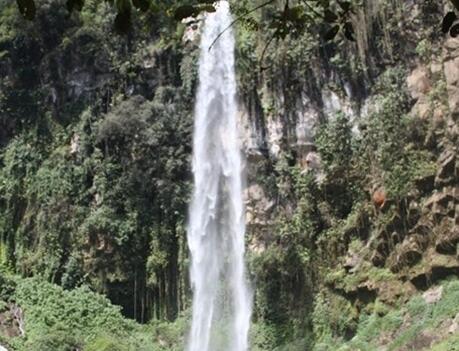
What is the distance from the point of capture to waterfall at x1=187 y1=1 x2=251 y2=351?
63.5 ft

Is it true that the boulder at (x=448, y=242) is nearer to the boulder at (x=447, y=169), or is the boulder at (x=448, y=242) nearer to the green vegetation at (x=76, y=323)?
the boulder at (x=447, y=169)

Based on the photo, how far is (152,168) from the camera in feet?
70.2

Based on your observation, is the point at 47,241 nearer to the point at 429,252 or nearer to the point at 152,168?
the point at 152,168

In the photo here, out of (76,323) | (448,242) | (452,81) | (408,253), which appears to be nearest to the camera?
(448,242)

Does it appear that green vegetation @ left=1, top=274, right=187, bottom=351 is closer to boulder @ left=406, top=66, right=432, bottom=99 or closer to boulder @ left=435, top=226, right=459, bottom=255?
boulder @ left=435, top=226, right=459, bottom=255

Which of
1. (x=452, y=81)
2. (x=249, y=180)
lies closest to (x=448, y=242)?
(x=452, y=81)

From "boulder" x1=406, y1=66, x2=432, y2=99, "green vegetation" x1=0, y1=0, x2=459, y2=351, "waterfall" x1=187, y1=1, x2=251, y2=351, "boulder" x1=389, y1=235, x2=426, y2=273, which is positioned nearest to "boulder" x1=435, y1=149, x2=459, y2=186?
"green vegetation" x1=0, y1=0, x2=459, y2=351

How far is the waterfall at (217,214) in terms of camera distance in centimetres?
1934

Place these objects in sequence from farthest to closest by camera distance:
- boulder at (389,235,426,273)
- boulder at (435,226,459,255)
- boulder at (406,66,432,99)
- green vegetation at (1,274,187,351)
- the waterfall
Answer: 1. the waterfall
2. green vegetation at (1,274,187,351)
3. boulder at (406,66,432,99)
4. boulder at (389,235,426,273)
5. boulder at (435,226,459,255)

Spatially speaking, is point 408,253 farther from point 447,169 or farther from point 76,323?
point 76,323

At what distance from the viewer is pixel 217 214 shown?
20578 millimetres

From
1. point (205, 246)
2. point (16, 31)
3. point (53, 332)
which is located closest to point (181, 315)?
point (205, 246)

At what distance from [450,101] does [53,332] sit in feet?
36.5

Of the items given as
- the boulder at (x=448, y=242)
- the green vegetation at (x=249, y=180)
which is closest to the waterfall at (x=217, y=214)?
the green vegetation at (x=249, y=180)
